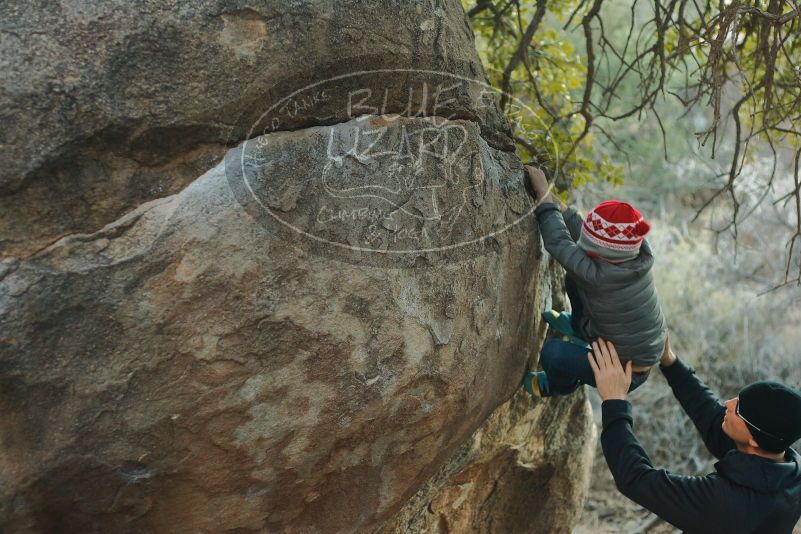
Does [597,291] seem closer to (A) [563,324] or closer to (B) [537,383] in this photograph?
(A) [563,324]

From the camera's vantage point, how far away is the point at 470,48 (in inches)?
105

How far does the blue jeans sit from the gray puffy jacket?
0.08 m

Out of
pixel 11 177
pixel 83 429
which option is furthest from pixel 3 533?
pixel 11 177

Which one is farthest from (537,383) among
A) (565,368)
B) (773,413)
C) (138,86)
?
(138,86)

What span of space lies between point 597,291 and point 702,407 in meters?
0.62

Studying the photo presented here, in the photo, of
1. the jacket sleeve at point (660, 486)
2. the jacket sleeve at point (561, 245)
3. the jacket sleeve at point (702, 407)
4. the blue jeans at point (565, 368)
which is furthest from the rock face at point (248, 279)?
the jacket sleeve at point (702, 407)

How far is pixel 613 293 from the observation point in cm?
260

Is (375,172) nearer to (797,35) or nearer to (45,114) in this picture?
(45,114)

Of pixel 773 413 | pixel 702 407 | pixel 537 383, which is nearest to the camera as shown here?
pixel 773 413

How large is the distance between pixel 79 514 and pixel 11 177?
3.08 ft

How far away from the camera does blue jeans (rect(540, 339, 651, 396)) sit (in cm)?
281

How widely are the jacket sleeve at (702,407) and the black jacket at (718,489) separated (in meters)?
0.32

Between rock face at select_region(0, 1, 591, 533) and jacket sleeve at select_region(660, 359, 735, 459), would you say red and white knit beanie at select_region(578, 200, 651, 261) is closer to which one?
rock face at select_region(0, 1, 591, 533)

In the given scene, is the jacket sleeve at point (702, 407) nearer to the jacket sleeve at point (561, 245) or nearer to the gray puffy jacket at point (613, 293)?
the gray puffy jacket at point (613, 293)
